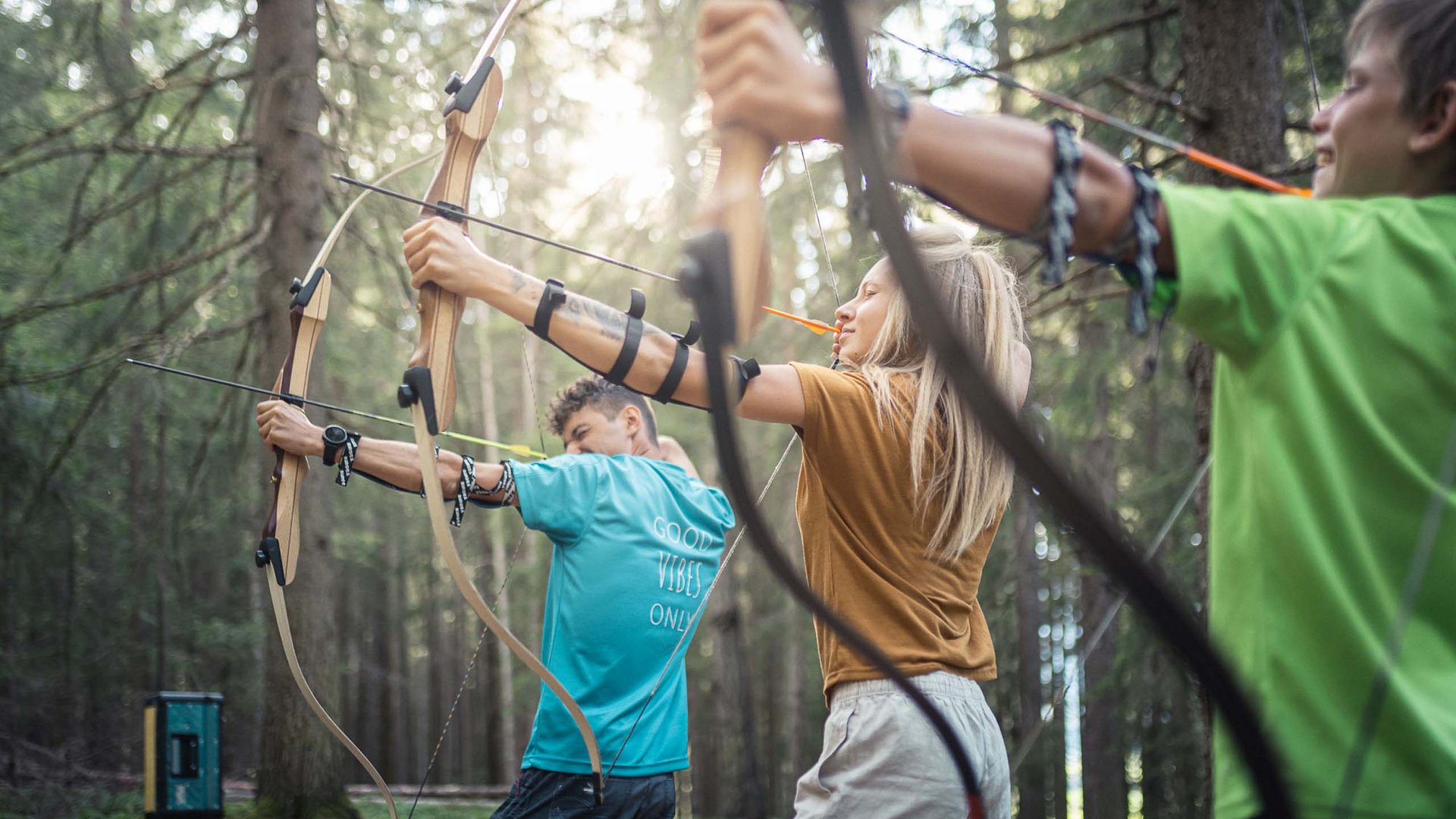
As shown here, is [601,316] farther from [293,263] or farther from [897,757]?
[293,263]

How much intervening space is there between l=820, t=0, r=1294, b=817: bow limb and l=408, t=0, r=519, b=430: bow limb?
4.38 ft

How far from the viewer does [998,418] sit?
865 mm

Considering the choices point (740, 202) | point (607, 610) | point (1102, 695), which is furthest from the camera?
point (1102, 695)

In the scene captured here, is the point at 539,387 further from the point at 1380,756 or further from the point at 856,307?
the point at 1380,756

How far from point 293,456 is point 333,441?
1.41ft

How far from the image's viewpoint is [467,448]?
58.0 feet

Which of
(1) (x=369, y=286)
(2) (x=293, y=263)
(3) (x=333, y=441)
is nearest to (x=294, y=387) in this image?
(3) (x=333, y=441)

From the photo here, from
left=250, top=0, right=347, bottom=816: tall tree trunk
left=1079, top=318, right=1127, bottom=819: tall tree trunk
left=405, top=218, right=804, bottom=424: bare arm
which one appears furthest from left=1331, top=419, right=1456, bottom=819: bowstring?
left=1079, top=318, right=1127, bottom=819: tall tree trunk

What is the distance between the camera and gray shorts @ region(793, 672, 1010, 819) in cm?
176

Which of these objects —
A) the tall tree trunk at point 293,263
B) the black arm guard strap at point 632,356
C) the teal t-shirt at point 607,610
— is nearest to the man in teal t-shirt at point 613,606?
the teal t-shirt at point 607,610

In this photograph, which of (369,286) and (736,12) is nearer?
(736,12)

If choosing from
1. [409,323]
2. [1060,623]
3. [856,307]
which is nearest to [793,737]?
[1060,623]

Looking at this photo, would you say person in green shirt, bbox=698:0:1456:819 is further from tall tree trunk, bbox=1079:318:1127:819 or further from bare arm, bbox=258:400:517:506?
tall tree trunk, bbox=1079:318:1127:819

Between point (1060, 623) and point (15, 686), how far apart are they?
43.6 ft
